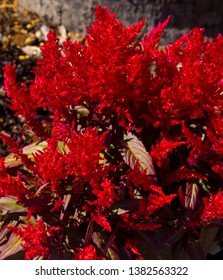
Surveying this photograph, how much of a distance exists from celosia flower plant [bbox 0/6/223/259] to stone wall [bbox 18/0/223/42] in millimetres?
2164

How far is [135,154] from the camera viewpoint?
199 centimetres

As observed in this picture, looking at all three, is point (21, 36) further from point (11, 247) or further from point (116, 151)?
point (11, 247)

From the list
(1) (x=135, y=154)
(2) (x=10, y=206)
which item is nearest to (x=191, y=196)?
(1) (x=135, y=154)

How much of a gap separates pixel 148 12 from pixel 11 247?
111 inches

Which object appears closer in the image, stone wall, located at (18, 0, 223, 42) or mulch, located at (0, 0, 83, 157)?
mulch, located at (0, 0, 83, 157)

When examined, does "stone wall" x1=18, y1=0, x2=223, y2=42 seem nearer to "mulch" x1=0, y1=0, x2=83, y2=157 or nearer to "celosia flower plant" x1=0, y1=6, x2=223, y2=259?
"mulch" x1=0, y1=0, x2=83, y2=157

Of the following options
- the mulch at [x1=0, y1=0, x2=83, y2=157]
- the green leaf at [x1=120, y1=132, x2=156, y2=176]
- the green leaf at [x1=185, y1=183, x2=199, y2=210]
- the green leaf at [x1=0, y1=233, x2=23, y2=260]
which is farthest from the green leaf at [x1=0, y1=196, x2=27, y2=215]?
the mulch at [x1=0, y1=0, x2=83, y2=157]

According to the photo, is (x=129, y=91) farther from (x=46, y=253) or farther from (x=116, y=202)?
(x=46, y=253)

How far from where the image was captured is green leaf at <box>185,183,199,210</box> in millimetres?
2037

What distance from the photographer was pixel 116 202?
1950 mm
